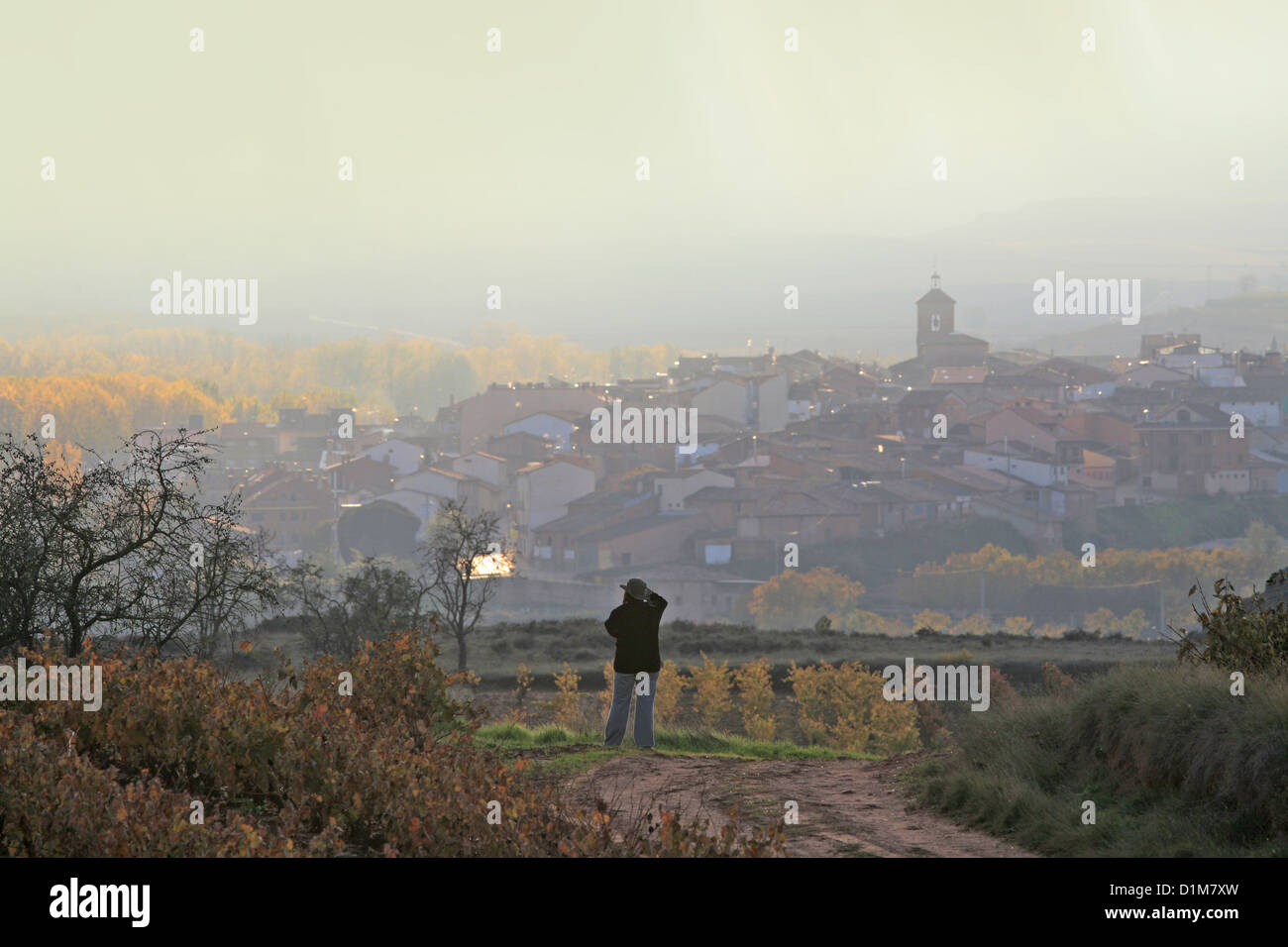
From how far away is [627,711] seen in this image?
10750 mm

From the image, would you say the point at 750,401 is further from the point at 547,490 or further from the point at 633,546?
the point at 633,546

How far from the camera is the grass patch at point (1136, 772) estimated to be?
6.29m

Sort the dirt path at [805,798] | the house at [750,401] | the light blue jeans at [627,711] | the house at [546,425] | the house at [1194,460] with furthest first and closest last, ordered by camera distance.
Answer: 1. the house at [750,401]
2. the house at [546,425]
3. the house at [1194,460]
4. the light blue jeans at [627,711]
5. the dirt path at [805,798]

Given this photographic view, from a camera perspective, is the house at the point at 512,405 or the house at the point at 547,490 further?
the house at the point at 512,405

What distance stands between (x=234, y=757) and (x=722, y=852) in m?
3.08

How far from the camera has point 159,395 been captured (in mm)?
128125

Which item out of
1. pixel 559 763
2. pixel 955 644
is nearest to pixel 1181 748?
pixel 559 763

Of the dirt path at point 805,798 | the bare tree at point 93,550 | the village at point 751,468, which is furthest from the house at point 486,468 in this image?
the dirt path at point 805,798

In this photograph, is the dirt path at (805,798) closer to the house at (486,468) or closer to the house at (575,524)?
the house at (575,524)

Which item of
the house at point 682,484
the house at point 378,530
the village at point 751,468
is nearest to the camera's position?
the village at point 751,468

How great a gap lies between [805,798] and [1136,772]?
215cm
